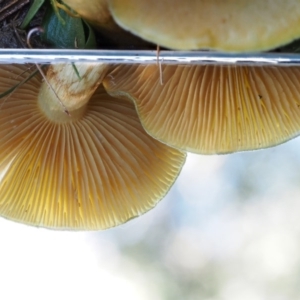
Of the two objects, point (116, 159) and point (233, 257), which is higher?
point (233, 257)

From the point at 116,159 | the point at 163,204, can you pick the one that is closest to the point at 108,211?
the point at 116,159

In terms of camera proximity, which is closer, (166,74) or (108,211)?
(166,74)

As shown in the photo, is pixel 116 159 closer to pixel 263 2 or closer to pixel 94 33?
pixel 94 33

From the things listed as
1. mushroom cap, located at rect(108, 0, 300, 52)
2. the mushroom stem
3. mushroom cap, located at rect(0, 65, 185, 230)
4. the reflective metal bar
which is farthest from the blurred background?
mushroom cap, located at rect(108, 0, 300, 52)

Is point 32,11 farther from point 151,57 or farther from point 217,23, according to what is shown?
point 217,23

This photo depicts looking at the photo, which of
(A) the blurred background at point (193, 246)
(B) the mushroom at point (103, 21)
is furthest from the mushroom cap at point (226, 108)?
(A) the blurred background at point (193, 246)

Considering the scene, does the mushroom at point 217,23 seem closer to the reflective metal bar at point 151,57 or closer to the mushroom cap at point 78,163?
the reflective metal bar at point 151,57

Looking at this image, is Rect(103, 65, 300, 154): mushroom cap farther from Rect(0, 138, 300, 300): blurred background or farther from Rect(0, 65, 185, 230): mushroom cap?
Rect(0, 138, 300, 300): blurred background
